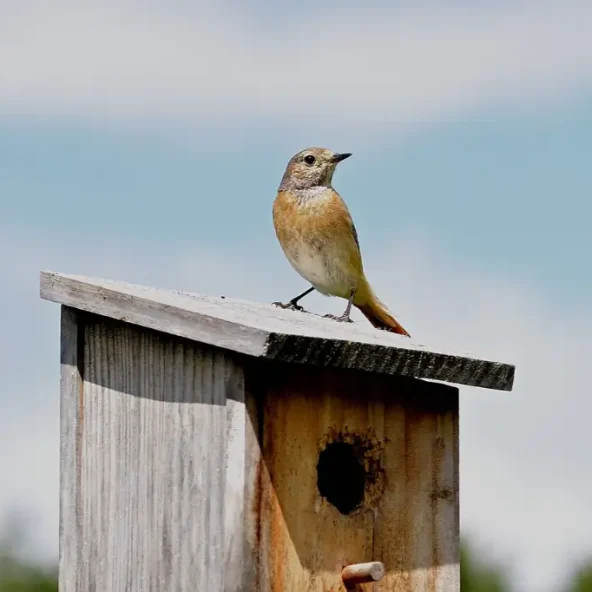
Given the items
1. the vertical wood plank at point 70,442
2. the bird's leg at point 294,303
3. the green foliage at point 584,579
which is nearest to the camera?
the vertical wood plank at point 70,442

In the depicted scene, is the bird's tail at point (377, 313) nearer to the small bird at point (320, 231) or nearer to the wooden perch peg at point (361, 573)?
the small bird at point (320, 231)

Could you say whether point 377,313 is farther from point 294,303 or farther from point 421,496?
point 421,496

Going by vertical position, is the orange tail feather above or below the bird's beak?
below

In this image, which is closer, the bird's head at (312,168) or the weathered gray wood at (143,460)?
the weathered gray wood at (143,460)

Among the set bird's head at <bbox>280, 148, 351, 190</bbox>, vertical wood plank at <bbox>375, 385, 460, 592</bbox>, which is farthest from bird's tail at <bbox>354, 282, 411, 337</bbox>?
vertical wood plank at <bbox>375, 385, 460, 592</bbox>

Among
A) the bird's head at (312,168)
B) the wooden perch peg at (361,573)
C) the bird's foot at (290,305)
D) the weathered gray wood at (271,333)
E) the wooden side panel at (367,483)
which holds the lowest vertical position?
the wooden perch peg at (361,573)

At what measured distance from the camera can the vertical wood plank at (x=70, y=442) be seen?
4527 mm

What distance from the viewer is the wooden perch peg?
12.9 ft

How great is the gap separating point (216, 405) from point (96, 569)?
904mm

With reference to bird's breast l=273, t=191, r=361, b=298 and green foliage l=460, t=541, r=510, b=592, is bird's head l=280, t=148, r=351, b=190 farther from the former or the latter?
green foliage l=460, t=541, r=510, b=592

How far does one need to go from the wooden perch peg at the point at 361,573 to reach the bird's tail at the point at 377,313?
3.18 m

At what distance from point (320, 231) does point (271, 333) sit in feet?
11.0

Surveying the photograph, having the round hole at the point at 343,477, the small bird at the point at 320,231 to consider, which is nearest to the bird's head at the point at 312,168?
the small bird at the point at 320,231

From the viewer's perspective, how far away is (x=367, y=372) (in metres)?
4.13
